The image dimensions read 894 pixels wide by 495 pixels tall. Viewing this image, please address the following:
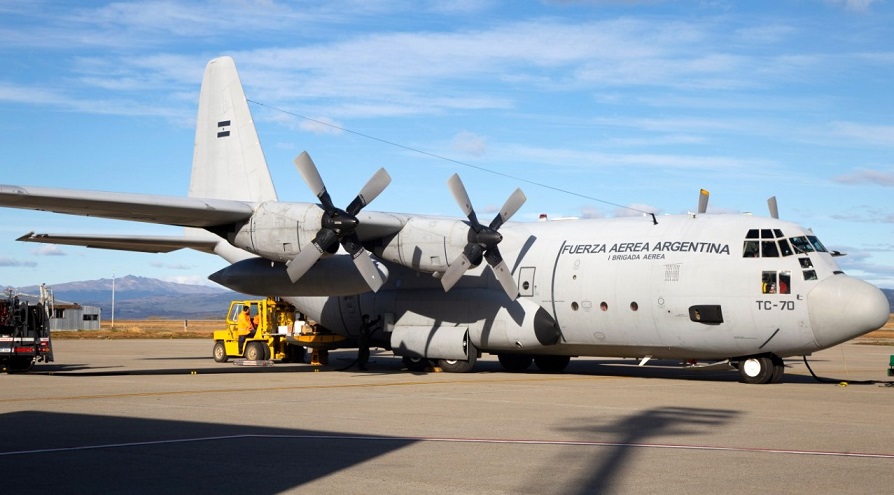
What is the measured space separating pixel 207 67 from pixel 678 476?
24.1 meters

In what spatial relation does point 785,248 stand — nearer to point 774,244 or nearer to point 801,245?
point 774,244

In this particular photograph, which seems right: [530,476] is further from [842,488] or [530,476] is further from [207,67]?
[207,67]

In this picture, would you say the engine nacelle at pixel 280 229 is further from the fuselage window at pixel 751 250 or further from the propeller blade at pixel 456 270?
the fuselage window at pixel 751 250

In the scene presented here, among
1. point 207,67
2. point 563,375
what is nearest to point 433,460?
point 563,375

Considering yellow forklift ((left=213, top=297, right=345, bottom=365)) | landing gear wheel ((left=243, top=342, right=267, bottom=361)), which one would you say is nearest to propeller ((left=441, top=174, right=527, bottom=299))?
yellow forklift ((left=213, top=297, right=345, bottom=365))

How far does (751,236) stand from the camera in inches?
823

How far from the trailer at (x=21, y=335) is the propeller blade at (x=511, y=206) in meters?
12.4

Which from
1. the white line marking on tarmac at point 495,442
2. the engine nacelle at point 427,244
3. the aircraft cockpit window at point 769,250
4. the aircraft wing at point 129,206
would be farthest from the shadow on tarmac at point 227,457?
the engine nacelle at point 427,244

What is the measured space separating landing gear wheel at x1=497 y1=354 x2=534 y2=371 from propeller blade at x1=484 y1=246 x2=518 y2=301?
3.99 metres

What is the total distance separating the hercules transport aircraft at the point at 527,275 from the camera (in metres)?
20.2

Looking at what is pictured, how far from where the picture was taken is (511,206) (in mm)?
24422

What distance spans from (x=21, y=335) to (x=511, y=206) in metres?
13.2

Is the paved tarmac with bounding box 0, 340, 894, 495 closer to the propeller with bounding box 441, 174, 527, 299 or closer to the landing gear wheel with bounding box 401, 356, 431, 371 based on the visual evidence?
the propeller with bounding box 441, 174, 527, 299

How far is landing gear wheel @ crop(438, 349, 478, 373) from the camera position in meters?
25.0
